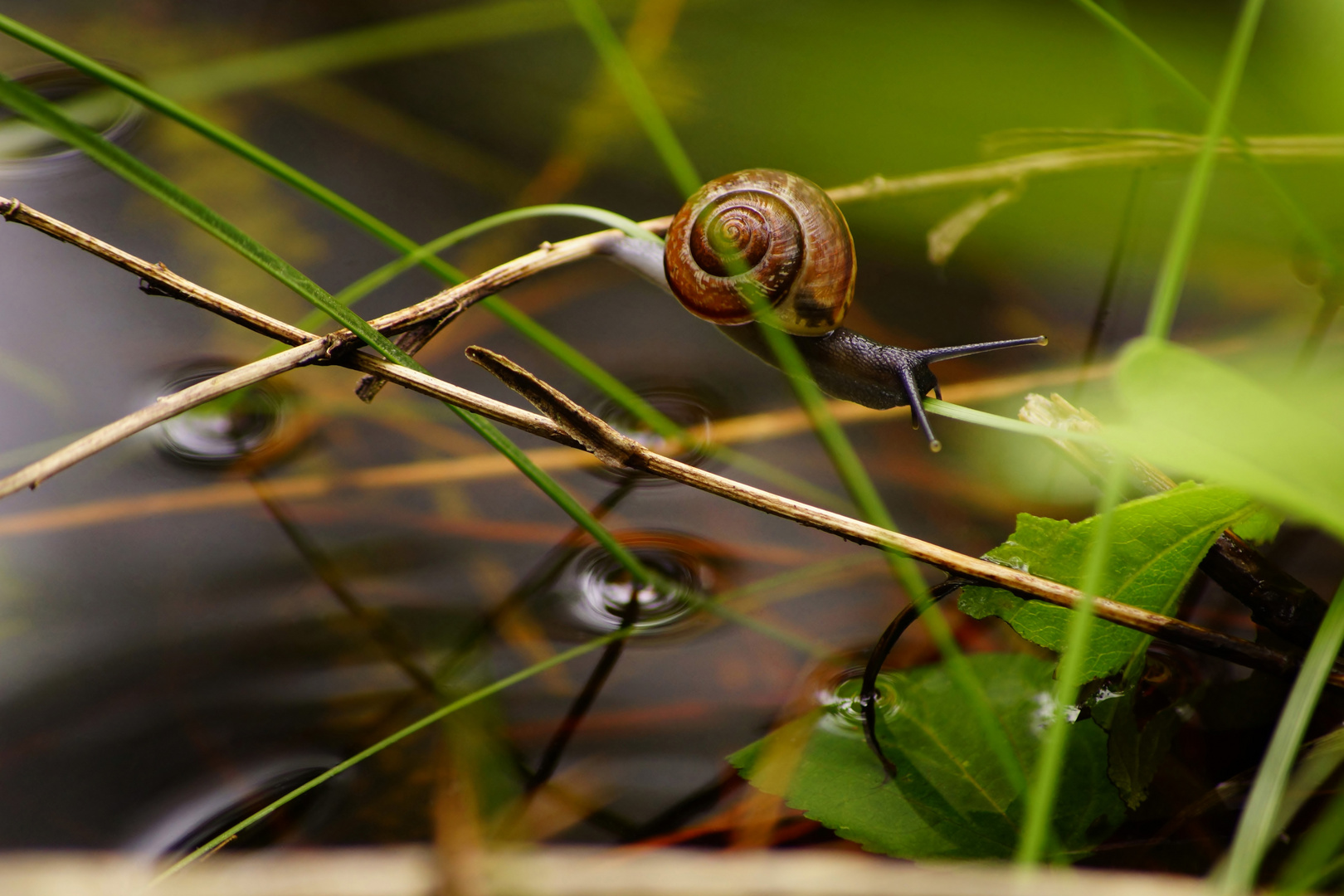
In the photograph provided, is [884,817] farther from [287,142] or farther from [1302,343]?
[287,142]

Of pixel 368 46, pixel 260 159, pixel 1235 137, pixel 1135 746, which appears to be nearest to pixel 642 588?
pixel 1135 746

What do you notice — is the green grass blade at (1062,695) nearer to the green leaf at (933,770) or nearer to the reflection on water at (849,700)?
the green leaf at (933,770)

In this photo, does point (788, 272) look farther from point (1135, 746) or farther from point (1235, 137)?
point (1135, 746)

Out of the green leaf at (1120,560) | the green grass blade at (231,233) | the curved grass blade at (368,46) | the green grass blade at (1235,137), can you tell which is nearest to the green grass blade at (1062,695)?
the green leaf at (1120,560)

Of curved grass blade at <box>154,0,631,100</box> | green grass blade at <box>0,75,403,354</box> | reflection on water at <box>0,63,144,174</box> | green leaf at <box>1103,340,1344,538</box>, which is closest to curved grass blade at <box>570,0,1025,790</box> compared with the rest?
green leaf at <box>1103,340,1344,538</box>

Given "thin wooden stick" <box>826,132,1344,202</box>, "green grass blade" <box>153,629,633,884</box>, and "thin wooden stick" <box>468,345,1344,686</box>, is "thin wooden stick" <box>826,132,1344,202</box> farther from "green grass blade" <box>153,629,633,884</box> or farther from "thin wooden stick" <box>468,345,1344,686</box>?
"green grass blade" <box>153,629,633,884</box>

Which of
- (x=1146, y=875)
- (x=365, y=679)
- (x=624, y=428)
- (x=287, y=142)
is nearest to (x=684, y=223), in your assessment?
(x=624, y=428)
